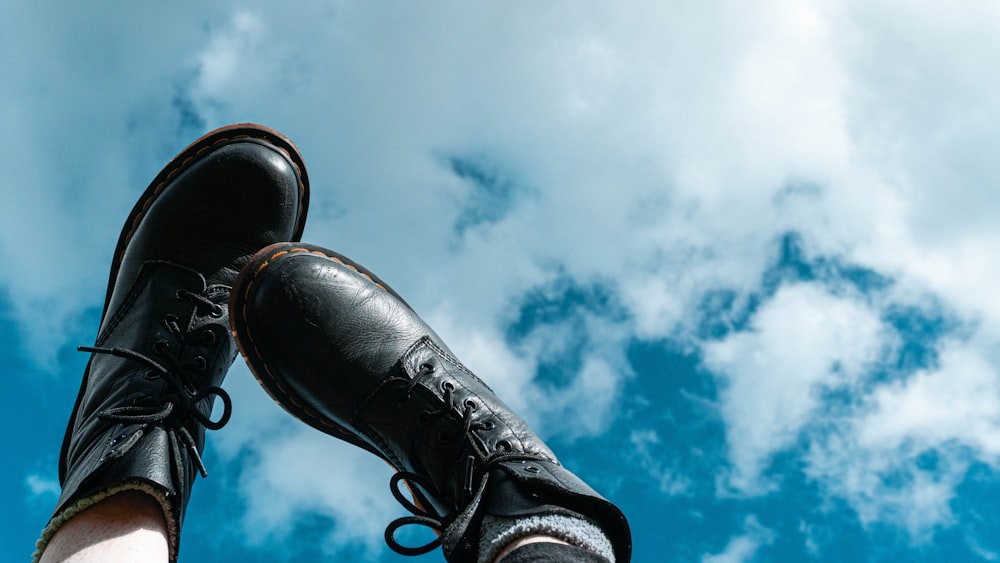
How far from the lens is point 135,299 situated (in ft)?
7.36

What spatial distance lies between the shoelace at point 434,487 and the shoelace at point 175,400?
0.42 metres

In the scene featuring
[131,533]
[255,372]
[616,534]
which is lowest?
[131,533]

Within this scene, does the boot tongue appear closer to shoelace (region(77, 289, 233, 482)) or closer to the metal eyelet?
shoelace (region(77, 289, 233, 482))

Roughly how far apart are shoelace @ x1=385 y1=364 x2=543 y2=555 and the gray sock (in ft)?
0.29

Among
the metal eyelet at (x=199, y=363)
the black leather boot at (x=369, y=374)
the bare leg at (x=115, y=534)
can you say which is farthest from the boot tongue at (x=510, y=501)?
the metal eyelet at (x=199, y=363)

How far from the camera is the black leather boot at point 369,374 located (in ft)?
5.55

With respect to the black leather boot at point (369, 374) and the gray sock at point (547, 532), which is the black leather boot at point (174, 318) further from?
the gray sock at point (547, 532)

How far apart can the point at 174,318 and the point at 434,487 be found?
0.86m

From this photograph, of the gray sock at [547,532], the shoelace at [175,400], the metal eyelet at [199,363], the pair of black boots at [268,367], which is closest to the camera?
the gray sock at [547,532]


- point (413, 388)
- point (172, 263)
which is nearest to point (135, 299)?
point (172, 263)

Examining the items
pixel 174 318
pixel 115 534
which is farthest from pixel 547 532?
pixel 174 318

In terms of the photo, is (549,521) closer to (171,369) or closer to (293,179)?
(171,369)

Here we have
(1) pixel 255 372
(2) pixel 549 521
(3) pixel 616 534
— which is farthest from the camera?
(1) pixel 255 372

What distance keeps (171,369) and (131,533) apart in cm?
60
